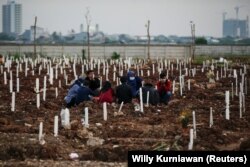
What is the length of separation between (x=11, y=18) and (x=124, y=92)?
148784mm

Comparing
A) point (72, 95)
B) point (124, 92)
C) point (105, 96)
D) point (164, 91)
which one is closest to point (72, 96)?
point (72, 95)

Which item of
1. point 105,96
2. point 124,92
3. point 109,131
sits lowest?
point 109,131

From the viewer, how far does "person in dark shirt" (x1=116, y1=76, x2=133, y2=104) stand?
14534mm

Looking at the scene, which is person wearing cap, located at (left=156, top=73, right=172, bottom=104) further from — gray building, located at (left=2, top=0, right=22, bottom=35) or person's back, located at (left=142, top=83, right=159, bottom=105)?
gray building, located at (left=2, top=0, right=22, bottom=35)

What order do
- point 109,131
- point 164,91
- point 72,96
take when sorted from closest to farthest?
point 109,131, point 72,96, point 164,91

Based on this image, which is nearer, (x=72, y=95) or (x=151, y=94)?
(x=72, y=95)

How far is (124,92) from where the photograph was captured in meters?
14.6

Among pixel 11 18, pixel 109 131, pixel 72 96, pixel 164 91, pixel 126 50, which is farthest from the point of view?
pixel 11 18

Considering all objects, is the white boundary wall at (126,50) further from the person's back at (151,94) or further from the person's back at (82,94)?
the person's back at (82,94)

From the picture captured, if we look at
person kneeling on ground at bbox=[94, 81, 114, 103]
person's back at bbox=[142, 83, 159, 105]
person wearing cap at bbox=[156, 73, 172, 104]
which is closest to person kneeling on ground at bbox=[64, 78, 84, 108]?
person kneeling on ground at bbox=[94, 81, 114, 103]

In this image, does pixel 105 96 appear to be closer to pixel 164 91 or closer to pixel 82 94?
pixel 82 94

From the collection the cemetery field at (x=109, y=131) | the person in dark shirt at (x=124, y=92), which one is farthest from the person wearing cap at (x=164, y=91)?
the person in dark shirt at (x=124, y=92)

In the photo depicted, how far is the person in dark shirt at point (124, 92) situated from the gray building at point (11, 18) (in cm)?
14518

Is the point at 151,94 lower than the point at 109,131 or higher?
higher
